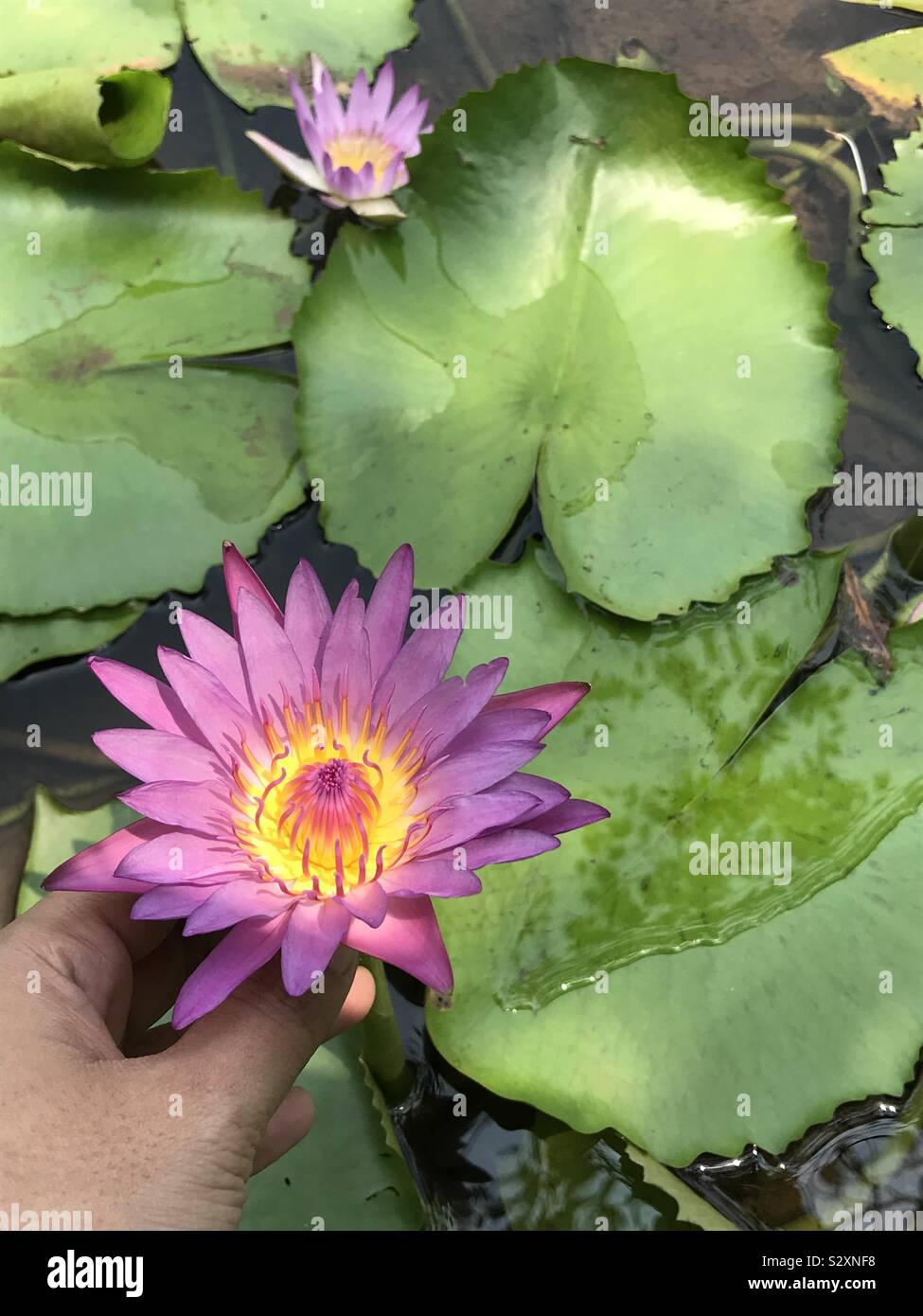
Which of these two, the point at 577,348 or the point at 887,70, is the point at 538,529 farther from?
the point at 887,70

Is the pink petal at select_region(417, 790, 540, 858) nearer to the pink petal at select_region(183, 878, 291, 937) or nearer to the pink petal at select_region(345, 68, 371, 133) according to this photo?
the pink petal at select_region(183, 878, 291, 937)

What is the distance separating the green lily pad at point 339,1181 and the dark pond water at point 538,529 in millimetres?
116

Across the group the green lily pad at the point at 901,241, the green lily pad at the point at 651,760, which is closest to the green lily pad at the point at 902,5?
the green lily pad at the point at 901,241

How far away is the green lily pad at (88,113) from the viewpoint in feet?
7.21

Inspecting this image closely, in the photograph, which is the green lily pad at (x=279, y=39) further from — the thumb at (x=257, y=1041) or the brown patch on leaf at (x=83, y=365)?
the thumb at (x=257, y=1041)

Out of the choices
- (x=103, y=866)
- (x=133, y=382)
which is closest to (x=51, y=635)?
(x=133, y=382)

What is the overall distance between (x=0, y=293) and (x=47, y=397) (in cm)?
30

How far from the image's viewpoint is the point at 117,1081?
3.71 ft

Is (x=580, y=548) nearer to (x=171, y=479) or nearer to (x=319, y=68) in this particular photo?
(x=171, y=479)

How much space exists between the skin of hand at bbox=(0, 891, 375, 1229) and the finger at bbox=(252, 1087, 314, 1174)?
8.2 inches

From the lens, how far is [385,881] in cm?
121

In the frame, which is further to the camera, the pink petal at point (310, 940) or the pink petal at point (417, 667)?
the pink petal at point (417, 667)

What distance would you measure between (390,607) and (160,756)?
1.22ft
